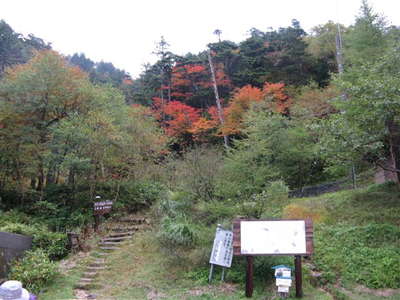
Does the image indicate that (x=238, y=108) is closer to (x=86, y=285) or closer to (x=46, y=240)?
(x=46, y=240)

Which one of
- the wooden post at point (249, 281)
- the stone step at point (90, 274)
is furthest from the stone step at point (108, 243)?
the wooden post at point (249, 281)

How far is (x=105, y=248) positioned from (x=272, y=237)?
5924 mm

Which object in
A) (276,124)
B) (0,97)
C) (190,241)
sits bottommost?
(190,241)

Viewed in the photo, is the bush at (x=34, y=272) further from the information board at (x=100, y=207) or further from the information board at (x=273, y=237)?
the information board at (x=273, y=237)

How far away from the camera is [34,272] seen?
8078 mm

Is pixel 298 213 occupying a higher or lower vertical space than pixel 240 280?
higher

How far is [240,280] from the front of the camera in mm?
7941

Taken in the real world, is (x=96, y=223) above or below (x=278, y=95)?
below

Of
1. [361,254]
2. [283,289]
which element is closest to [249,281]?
[283,289]

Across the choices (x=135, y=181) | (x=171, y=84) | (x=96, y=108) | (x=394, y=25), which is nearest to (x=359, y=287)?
(x=135, y=181)

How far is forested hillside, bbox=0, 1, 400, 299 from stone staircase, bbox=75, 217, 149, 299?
0.70m

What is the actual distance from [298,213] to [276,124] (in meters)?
5.25

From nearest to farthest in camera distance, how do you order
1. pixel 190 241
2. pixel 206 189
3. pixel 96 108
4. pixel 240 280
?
pixel 240 280 < pixel 190 241 < pixel 206 189 < pixel 96 108

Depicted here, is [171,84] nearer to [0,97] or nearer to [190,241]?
[0,97]
